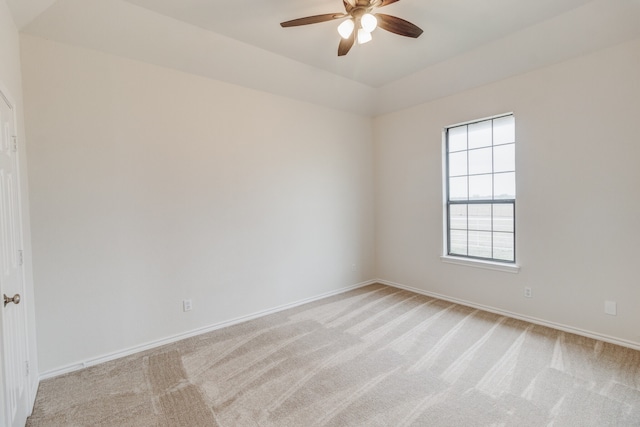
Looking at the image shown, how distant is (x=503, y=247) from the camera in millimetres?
3607

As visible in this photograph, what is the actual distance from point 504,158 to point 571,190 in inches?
30.7

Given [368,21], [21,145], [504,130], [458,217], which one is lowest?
[458,217]

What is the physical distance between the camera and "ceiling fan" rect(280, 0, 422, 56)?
2086 mm

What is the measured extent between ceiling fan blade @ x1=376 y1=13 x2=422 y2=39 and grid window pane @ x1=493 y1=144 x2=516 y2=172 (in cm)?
199

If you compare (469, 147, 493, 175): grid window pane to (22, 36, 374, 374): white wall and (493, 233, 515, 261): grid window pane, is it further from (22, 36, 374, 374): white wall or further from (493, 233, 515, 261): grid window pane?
(22, 36, 374, 374): white wall

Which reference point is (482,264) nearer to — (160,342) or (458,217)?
(458,217)

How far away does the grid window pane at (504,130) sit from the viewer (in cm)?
346

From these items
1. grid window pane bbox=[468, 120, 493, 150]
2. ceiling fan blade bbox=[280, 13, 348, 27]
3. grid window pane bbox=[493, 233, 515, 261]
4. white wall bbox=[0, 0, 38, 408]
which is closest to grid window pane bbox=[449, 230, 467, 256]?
grid window pane bbox=[493, 233, 515, 261]

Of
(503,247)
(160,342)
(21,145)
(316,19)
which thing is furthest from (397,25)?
(160,342)

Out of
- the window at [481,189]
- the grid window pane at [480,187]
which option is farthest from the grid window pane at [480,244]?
the grid window pane at [480,187]

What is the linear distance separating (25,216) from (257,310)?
2.32 m

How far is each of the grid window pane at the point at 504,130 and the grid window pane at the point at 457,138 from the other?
376 mm

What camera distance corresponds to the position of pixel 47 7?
Answer: 6.82 feet

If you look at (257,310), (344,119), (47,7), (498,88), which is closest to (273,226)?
(257,310)
